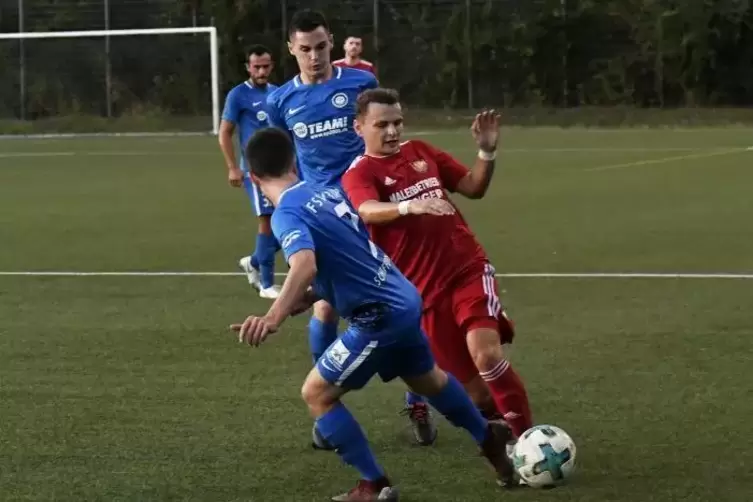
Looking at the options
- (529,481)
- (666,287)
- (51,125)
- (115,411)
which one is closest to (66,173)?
(51,125)

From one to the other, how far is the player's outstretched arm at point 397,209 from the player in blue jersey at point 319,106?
170 cm

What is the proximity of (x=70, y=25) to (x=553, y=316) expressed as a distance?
3049 cm

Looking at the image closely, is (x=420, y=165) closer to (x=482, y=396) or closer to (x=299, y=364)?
(x=482, y=396)

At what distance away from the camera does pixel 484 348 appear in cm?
573

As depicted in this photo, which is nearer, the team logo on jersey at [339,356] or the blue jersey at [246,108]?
the team logo on jersey at [339,356]

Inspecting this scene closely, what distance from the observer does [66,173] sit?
23.0 m

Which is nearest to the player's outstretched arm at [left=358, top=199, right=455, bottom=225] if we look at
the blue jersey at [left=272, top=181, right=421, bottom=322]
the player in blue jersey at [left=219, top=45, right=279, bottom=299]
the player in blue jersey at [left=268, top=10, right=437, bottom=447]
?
the blue jersey at [left=272, top=181, right=421, bottom=322]

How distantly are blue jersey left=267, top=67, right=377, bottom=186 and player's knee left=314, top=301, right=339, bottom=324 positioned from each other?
1085 millimetres

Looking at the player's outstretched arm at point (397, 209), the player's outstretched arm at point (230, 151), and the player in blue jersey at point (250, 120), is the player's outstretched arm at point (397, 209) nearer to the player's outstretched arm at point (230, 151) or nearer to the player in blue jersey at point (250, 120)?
the player in blue jersey at point (250, 120)

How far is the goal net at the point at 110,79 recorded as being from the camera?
34.2 meters

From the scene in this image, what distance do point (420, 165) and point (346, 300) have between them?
1.12m

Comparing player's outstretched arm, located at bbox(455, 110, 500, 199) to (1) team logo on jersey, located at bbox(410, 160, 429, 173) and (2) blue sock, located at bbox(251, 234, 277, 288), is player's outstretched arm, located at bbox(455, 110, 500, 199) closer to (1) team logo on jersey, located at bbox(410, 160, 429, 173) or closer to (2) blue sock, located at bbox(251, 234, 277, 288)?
(1) team logo on jersey, located at bbox(410, 160, 429, 173)

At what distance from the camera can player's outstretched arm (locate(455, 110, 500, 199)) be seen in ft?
19.6

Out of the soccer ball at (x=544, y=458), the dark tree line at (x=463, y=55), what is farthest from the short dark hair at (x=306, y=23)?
Result: the dark tree line at (x=463, y=55)
